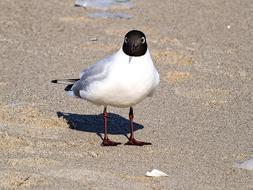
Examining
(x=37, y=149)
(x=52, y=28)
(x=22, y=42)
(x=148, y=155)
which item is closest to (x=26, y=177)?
(x=37, y=149)

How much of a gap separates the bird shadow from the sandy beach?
0.01m

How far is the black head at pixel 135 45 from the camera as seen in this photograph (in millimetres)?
6516

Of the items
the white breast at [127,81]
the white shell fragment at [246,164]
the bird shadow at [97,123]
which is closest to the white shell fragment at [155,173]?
the white shell fragment at [246,164]

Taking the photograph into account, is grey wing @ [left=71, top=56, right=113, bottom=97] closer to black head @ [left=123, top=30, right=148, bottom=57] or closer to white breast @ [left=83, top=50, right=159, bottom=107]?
white breast @ [left=83, top=50, right=159, bottom=107]

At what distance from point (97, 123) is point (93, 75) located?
0.90 metres

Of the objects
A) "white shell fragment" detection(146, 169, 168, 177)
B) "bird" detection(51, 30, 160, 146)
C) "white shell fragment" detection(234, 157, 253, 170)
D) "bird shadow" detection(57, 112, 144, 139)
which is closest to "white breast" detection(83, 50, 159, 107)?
"bird" detection(51, 30, 160, 146)

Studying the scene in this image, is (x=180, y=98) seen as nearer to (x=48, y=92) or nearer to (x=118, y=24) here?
(x=48, y=92)

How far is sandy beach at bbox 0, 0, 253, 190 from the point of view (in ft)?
19.3

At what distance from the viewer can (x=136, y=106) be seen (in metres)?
8.05

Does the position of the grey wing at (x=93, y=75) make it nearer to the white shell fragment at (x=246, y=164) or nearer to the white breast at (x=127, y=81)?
the white breast at (x=127, y=81)

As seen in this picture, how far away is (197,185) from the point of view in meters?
5.69

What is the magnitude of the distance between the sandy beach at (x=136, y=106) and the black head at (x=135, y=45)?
80cm

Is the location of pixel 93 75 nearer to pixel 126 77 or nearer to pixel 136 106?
pixel 126 77

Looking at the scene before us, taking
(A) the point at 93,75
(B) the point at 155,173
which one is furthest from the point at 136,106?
(B) the point at 155,173
